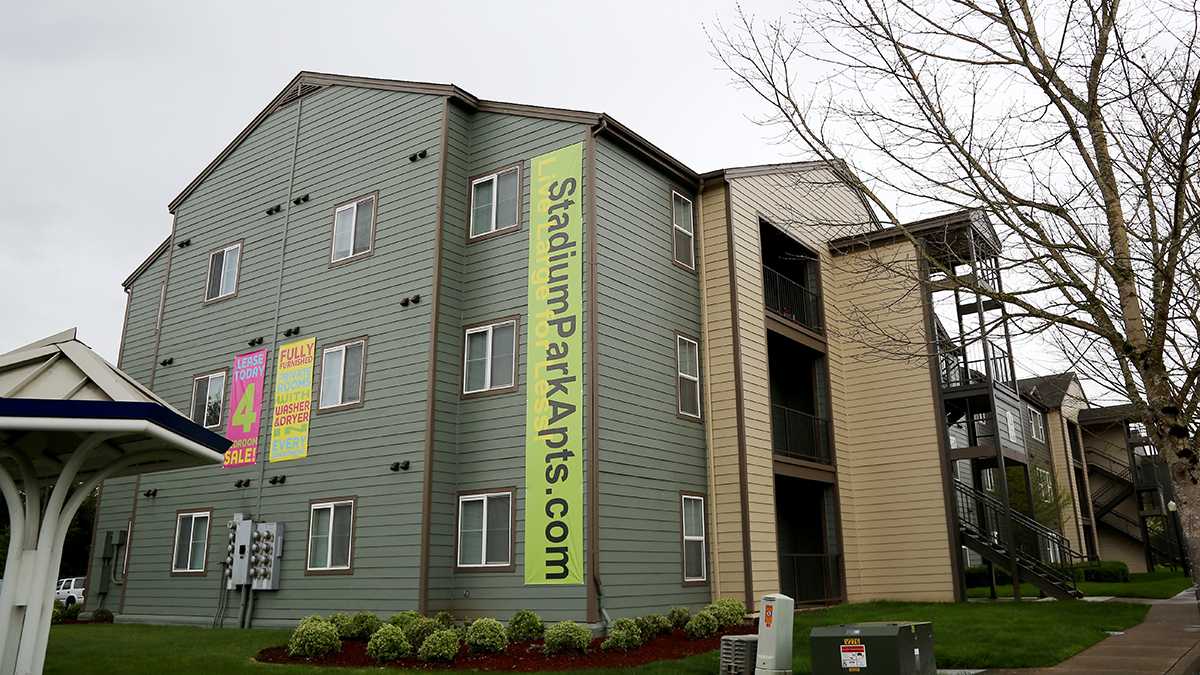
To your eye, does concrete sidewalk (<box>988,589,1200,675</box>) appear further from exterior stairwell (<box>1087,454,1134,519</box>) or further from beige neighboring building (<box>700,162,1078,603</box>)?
exterior stairwell (<box>1087,454,1134,519</box>)

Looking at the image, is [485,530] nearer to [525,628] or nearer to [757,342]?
[525,628]

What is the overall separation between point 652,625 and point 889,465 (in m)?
9.96

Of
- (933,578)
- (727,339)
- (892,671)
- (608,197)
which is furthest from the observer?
(933,578)

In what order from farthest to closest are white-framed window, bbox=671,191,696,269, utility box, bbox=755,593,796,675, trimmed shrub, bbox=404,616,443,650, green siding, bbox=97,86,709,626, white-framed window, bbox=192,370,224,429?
white-framed window, bbox=192,370,224,429
white-framed window, bbox=671,191,696,269
green siding, bbox=97,86,709,626
trimmed shrub, bbox=404,616,443,650
utility box, bbox=755,593,796,675

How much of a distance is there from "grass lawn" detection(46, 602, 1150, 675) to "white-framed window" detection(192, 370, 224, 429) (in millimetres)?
4782

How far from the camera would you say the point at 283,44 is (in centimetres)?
2834

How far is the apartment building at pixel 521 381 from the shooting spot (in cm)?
1641

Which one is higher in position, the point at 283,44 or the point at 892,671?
the point at 283,44

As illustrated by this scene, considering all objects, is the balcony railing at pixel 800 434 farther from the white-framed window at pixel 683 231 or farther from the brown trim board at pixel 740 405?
the white-framed window at pixel 683 231

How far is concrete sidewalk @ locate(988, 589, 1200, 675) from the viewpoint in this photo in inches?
451

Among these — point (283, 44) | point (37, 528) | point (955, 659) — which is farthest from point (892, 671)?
point (283, 44)

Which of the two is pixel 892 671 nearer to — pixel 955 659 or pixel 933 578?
pixel 955 659

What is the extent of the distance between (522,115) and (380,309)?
16.2 feet

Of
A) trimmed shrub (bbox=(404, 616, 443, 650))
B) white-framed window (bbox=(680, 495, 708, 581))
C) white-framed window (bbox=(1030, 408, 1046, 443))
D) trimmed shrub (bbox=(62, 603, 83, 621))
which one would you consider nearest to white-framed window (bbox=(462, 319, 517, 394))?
white-framed window (bbox=(680, 495, 708, 581))
